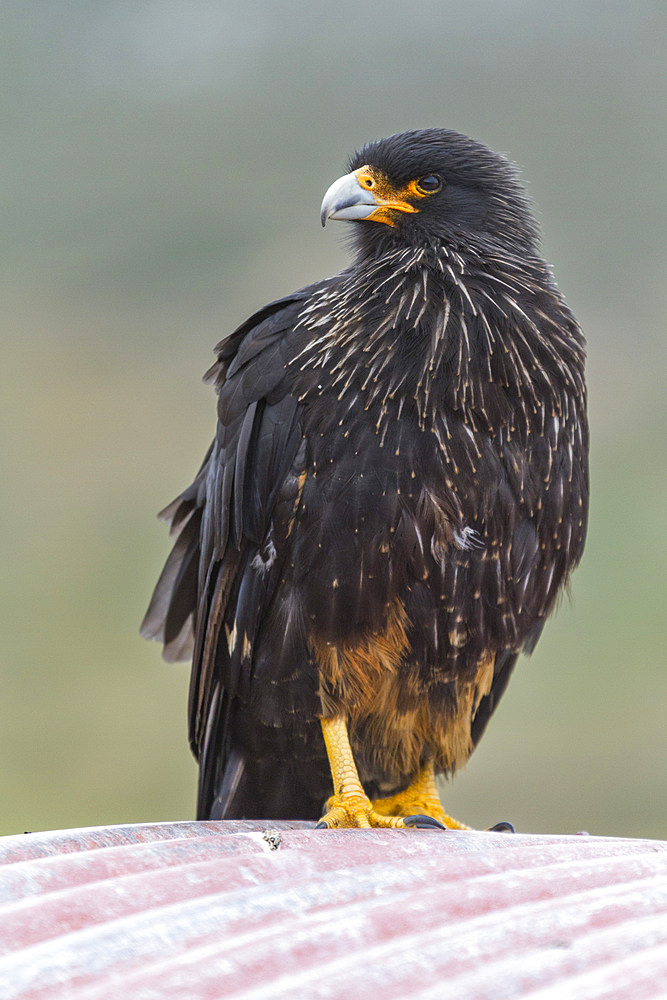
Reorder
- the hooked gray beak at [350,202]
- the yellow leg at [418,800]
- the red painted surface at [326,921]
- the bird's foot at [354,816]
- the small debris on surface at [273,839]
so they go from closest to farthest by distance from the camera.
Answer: the red painted surface at [326,921] < the small debris on surface at [273,839] < the bird's foot at [354,816] < the hooked gray beak at [350,202] < the yellow leg at [418,800]

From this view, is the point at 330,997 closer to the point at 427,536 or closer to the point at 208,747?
the point at 427,536

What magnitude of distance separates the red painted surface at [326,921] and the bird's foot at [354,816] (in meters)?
0.61

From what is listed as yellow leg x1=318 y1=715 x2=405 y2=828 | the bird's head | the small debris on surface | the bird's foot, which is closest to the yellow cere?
the bird's head

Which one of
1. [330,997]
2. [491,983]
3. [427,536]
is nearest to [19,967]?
[330,997]

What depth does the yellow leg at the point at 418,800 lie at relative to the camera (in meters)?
2.44

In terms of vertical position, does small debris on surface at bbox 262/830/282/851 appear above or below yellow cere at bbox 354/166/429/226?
below

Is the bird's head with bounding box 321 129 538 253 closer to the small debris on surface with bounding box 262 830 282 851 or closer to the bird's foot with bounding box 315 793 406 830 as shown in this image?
the bird's foot with bounding box 315 793 406 830

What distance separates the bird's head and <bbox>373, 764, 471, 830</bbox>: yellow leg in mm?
1224

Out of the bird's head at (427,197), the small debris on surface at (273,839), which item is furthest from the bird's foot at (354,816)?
the bird's head at (427,197)

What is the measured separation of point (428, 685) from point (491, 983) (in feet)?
4.41

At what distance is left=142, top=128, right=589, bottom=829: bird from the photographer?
208 centimetres

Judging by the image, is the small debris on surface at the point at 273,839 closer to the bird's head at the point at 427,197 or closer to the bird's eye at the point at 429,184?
the bird's head at the point at 427,197

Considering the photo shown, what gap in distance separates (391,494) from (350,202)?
0.66 metres

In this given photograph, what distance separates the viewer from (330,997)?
930mm
